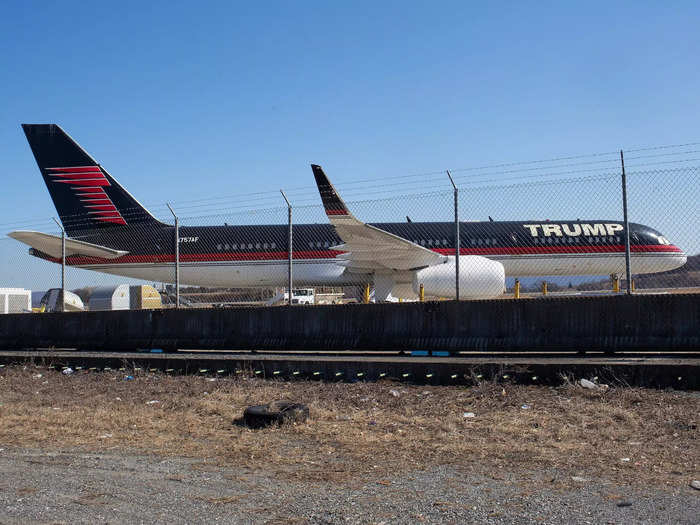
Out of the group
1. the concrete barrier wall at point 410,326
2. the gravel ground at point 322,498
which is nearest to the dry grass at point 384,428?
the gravel ground at point 322,498

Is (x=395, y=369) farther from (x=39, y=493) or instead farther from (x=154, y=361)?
(x=39, y=493)

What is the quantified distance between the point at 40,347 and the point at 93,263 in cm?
1139

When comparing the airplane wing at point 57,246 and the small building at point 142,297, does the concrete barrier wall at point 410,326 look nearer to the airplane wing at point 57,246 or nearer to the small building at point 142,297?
the airplane wing at point 57,246

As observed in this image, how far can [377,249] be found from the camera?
2105 centimetres

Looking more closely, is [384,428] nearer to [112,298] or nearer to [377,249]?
[377,249]

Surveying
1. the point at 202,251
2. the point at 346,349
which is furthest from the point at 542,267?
Answer: the point at 346,349

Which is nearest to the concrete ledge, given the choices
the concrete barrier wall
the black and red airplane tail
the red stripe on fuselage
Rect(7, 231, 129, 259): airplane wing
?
the concrete barrier wall

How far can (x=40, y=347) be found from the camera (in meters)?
13.4

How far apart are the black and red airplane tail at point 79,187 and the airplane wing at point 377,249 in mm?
8262

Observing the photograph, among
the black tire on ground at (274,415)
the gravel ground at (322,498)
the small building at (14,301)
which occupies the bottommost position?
the gravel ground at (322,498)

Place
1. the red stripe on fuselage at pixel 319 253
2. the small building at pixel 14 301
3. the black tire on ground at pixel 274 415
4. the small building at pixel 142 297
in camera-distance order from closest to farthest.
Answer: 1. the black tire on ground at pixel 274 415
2. the red stripe on fuselage at pixel 319 253
3. the small building at pixel 14 301
4. the small building at pixel 142 297

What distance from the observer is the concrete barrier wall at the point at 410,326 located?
874 centimetres

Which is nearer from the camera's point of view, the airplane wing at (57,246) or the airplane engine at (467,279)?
the airplane engine at (467,279)

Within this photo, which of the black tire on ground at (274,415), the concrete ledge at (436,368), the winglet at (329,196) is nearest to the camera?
the black tire on ground at (274,415)
